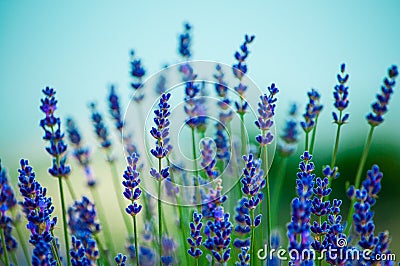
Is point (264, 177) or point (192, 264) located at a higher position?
point (264, 177)

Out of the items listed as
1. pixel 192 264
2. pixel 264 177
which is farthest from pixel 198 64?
pixel 192 264

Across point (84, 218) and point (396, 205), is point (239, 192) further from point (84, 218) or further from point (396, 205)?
point (396, 205)

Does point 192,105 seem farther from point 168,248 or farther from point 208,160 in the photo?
point 168,248

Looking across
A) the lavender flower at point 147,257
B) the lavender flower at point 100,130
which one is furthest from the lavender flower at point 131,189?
the lavender flower at point 100,130

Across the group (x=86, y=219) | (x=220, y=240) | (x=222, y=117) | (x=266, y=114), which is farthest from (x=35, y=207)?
(x=222, y=117)

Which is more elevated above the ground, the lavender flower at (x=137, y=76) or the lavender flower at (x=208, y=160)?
the lavender flower at (x=137, y=76)

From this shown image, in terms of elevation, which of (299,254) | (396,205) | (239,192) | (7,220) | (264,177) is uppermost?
(396,205)

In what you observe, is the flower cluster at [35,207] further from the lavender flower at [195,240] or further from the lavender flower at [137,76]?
the lavender flower at [137,76]

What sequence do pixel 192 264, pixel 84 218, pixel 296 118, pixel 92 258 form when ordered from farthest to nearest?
pixel 296 118 < pixel 192 264 < pixel 84 218 < pixel 92 258

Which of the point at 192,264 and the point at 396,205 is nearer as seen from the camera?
the point at 192,264
